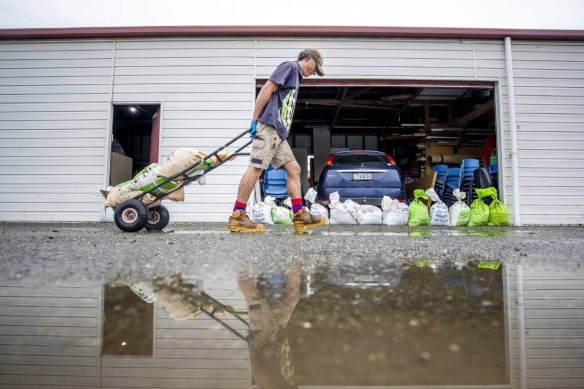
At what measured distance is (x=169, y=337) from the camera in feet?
2.48

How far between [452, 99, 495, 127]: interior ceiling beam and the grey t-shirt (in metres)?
6.48

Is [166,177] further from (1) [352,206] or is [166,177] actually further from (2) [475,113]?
(2) [475,113]

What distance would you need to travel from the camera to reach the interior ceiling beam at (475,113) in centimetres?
834

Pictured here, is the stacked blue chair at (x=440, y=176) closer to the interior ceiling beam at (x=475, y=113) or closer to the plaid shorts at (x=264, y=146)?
the interior ceiling beam at (x=475, y=113)

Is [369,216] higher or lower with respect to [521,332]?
higher

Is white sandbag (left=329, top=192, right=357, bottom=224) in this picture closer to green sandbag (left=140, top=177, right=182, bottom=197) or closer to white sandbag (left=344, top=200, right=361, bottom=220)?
white sandbag (left=344, top=200, right=361, bottom=220)

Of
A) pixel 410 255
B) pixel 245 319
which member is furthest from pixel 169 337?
pixel 410 255

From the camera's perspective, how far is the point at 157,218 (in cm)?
432

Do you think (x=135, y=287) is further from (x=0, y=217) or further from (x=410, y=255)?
(x=0, y=217)

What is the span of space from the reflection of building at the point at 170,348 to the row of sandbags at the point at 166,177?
2.80 meters

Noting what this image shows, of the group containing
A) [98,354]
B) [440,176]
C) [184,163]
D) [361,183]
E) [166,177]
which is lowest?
[98,354]

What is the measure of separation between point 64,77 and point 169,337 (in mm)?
7761

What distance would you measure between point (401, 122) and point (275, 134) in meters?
11.3

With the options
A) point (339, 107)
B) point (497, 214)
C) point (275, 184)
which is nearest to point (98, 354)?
point (497, 214)
